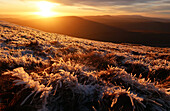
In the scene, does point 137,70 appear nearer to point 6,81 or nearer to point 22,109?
point 22,109

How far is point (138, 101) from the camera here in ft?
4.09

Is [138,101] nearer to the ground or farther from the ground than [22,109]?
farther from the ground

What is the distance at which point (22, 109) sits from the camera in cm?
109

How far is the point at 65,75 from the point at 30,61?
67.8 inches

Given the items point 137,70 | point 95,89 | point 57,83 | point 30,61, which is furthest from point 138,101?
point 30,61

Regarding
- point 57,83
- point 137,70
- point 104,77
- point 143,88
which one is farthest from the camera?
point 137,70

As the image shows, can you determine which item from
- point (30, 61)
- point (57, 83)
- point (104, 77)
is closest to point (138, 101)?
point (104, 77)

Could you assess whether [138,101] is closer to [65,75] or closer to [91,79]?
[91,79]

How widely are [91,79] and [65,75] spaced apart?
447mm

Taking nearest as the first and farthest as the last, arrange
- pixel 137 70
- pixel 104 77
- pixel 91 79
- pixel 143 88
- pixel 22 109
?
pixel 22 109
pixel 143 88
pixel 91 79
pixel 104 77
pixel 137 70

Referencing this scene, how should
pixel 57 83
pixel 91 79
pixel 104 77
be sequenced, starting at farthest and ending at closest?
pixel 104 77 → pixel 91 79 → pixel 57 83

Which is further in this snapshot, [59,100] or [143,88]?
[143,88]

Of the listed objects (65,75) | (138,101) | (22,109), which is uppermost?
(65,75)

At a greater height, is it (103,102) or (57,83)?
(57,83)
